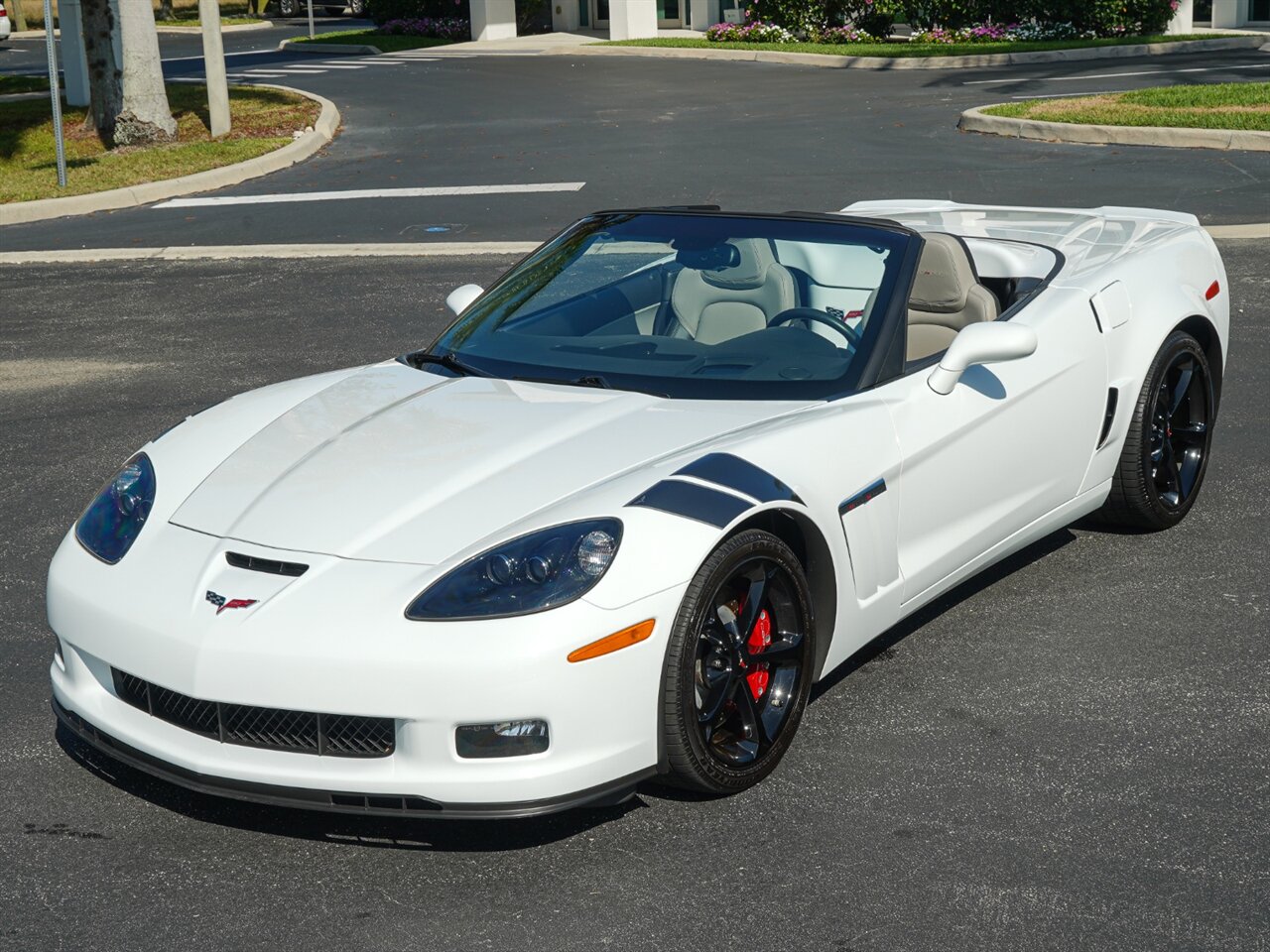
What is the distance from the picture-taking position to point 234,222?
14633 millimetres

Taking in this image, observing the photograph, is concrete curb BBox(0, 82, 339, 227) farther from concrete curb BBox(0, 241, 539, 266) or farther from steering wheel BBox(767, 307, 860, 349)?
steering wheel BBox(767, 307, 860, 349)

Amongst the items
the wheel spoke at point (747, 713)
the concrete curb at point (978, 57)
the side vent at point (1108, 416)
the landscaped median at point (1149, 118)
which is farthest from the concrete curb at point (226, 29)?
the wheel spoke at point (747, 713)

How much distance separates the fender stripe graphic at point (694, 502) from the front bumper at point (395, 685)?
0.72 feet

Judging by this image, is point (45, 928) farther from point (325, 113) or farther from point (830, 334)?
point (325, 113)

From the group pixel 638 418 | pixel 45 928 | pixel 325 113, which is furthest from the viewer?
pixel 325 113

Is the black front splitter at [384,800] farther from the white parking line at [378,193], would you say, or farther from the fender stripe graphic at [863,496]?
the white parking line at [378,193]

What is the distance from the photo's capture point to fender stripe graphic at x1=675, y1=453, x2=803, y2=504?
161 inches

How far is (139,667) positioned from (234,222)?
448 inches

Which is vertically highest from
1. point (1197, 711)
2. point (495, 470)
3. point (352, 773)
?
point (495, 470)

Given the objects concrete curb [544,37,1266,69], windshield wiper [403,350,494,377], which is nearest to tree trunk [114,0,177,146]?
concrete curb [544,37,1266,69]

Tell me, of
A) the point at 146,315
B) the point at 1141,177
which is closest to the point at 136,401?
the point at 146,315

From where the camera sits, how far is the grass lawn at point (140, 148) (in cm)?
1706

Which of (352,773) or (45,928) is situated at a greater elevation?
(352,773)

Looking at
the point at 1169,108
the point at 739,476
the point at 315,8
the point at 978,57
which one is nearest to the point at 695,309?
the point at 739,476
